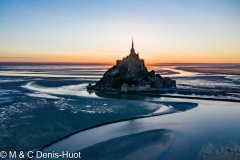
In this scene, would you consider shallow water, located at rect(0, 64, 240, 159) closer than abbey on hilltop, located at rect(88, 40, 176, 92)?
Yes

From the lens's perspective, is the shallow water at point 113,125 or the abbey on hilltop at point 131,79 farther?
the abbey on hilltop at point 131,79

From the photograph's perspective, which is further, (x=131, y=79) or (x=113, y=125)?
(x=131, y=79)

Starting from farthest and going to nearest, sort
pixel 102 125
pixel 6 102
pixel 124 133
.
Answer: pixel 6 102 < pixel 102 125 < pixel 124 133

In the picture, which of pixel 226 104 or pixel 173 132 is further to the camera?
pixel 226 104

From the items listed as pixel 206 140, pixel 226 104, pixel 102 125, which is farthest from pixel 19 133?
pixel 226 104

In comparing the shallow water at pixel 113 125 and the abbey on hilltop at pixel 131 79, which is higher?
the abbey on hilltop at pixel 131 79

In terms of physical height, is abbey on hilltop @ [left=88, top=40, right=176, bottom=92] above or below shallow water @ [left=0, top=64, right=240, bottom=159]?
above

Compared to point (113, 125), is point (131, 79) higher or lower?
higher

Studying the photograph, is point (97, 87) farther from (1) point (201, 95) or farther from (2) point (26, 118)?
(2) point (26, 118)
